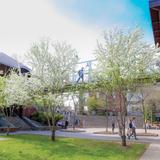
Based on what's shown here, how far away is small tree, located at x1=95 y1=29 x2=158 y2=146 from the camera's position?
19.9m

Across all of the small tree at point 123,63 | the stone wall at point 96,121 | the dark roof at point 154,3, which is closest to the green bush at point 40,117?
the stone wall at point 96,121

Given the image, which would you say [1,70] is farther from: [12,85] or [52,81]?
[52,81]

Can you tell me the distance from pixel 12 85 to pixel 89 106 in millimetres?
36381

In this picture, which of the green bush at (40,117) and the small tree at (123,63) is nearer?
the small tree at (123,63)

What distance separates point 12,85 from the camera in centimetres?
2725

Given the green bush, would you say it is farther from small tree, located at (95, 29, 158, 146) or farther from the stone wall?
small tree, located at (95, 29, 158, 146)

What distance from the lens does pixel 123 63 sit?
795 inches

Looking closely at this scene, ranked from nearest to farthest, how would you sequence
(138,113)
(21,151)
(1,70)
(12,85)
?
1. (21,151)
2. (12,85)
3. (1,70)
4. (138,113)

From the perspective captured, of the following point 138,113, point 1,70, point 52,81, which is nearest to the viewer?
point 52,81

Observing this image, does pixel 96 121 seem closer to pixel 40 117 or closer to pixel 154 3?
pixel 40 117

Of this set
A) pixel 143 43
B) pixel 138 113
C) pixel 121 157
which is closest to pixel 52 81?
pixel 143 43

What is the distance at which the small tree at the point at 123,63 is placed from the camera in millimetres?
19922

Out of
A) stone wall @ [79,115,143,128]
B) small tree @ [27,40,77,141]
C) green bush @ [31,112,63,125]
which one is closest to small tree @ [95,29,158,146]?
small tree @ [27,40,77,141]

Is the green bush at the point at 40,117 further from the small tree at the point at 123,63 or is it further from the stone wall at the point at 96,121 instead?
the small tree at the point at 123,63
